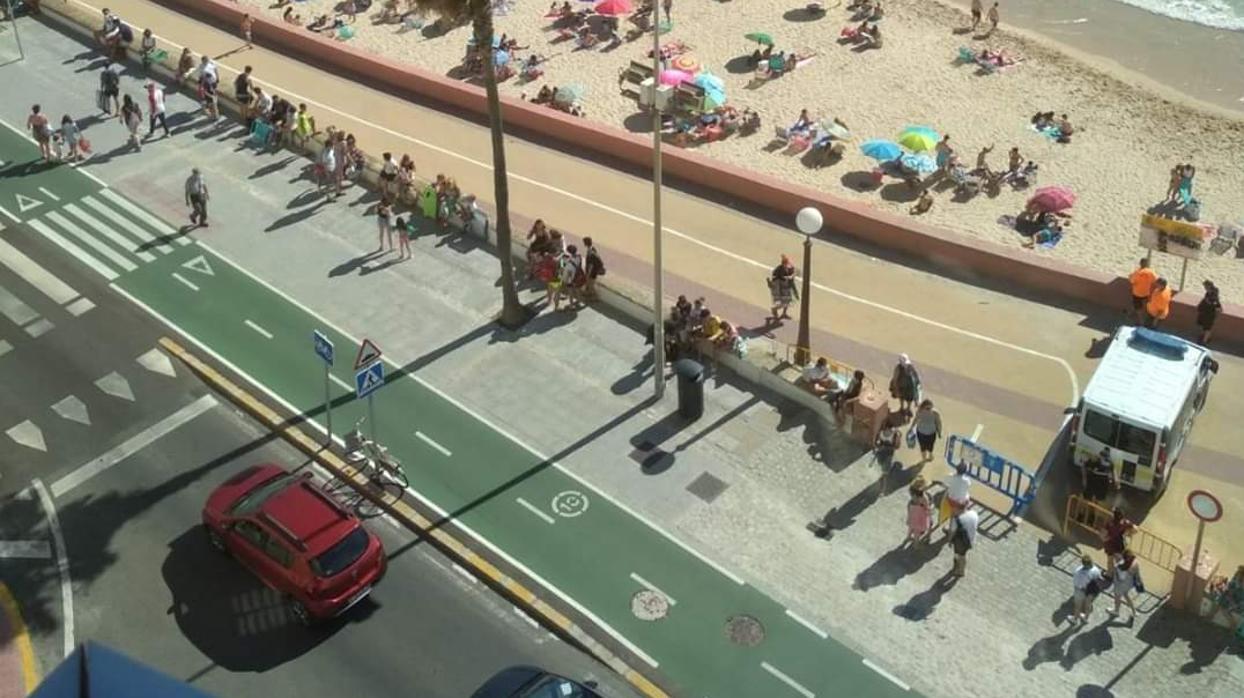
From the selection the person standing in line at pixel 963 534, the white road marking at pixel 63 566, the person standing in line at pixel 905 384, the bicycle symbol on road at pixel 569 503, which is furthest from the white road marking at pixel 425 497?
the person standing in line at pixel 905 384

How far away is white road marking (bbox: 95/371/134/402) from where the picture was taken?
86.3 feet

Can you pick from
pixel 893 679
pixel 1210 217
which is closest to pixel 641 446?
pixel 893 679

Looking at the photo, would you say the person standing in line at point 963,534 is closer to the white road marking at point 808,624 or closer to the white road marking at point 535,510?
the white road marking at point 808,624

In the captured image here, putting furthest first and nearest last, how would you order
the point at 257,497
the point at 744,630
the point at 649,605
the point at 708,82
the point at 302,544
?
the point at 708,82, the point at 257,497, the point at 649,605, the point at 744,630, the point at 302,544

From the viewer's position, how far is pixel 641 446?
81.5 ft

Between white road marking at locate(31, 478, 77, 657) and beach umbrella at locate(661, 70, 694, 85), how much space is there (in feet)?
72.7

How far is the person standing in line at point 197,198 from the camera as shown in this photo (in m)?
31.3

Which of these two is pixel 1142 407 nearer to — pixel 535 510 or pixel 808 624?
pixel 808 624

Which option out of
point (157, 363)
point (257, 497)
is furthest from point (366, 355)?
point (157, 363)

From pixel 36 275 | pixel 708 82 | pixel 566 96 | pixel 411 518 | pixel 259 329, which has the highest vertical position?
pixel 708 82

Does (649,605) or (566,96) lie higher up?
(566,96)

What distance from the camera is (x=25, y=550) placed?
22578mm

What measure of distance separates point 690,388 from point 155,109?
64.2ft

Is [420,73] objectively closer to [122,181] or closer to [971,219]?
[122,181]
